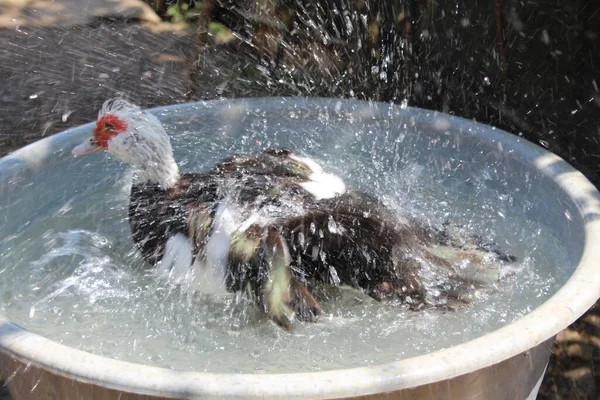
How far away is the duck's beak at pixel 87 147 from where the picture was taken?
93.1 inches

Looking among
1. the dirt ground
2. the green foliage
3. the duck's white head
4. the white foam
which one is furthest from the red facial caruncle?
the green foliage

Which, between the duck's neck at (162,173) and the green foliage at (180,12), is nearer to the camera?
the duck's neck at (162,173)

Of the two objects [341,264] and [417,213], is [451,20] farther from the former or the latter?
[341,264]

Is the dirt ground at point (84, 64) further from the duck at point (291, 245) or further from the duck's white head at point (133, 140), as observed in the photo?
the duck at point (291, 245)

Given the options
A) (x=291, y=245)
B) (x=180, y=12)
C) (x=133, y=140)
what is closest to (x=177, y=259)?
(x=291, y=245)

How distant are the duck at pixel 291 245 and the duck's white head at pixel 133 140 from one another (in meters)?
0.16

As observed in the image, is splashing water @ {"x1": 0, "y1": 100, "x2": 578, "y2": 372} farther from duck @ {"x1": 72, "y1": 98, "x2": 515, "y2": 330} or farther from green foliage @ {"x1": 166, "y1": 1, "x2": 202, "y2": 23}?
green foliage @ {"x1": 166, "y1": 1, "x2": 202, "y2": 23}

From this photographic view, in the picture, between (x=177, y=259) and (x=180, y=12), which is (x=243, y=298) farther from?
(x=180, y=12)

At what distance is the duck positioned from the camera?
1.88m

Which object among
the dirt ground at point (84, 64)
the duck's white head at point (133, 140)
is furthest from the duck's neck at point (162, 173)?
the dirt ground at point (84, 64)

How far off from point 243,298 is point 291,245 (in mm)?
201

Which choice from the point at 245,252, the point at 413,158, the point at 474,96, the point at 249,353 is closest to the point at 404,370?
the point at 249,353

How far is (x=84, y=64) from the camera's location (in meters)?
5.70

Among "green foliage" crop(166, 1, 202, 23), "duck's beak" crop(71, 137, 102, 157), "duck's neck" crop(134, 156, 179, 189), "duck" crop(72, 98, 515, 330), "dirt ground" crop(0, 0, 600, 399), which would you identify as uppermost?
"duck" crop(72, 98, 515, 330)
